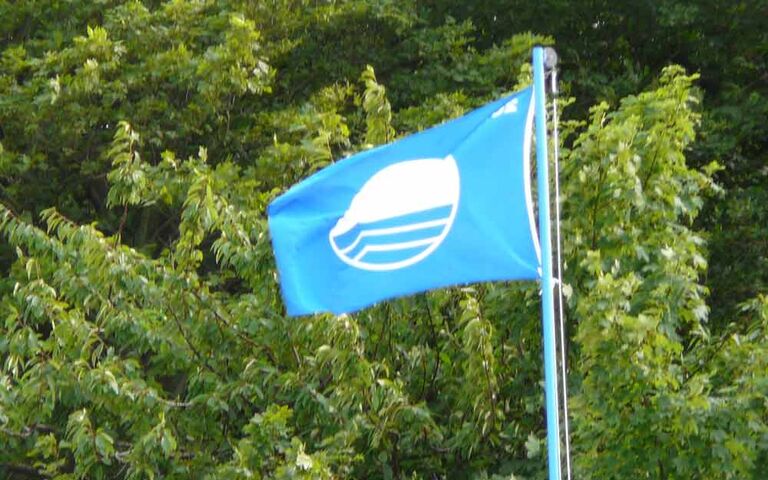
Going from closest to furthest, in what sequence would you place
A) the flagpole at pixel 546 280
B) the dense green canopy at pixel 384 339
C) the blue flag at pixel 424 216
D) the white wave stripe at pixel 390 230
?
1. the flagpole at pixel 546 280
2. the blue flag at pixel 424 216
3. the white wave stripe at pixel 390 230
4. the dense green canopy at pixel 384 339

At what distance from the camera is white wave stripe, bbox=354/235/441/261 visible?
237 inches

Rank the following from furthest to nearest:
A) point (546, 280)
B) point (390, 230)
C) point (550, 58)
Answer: point (390, 230)
point (550, 58)
point (546, 280)

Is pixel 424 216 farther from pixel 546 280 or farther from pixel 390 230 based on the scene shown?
pixel 546 280

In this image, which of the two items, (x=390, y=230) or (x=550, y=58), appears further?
(x=390, y=230)

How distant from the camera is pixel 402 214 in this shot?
Result: 6.07 metres

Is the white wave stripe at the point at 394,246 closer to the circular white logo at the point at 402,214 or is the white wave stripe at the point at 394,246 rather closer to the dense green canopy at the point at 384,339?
the circular white logo at the point at 402,214

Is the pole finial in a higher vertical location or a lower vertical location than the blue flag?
higher

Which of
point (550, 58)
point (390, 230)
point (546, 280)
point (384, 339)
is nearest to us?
point (546, 280)

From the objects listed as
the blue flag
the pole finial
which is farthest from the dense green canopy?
the pole finial

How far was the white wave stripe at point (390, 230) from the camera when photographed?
19.9ft

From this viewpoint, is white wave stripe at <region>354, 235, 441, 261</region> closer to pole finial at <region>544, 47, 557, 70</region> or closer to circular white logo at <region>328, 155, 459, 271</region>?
circular white logo at <region>328, 155, 459, 271</region>

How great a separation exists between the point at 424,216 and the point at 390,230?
15 centimetres

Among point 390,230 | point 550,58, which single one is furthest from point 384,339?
point 550,58

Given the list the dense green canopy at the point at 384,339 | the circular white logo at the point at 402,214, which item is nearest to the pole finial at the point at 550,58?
the circular white logo at the point at 402,214
